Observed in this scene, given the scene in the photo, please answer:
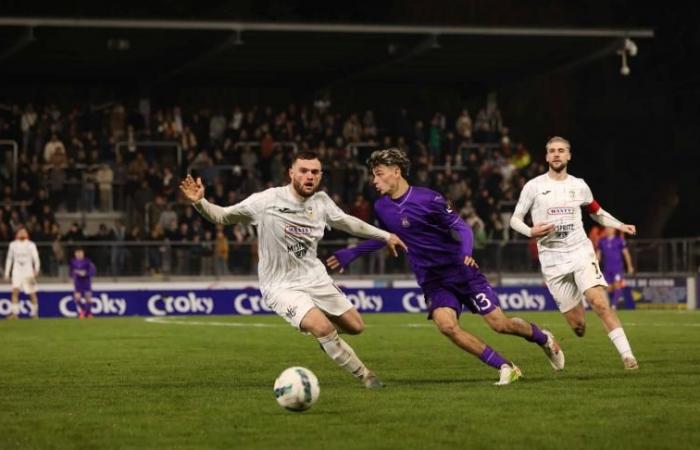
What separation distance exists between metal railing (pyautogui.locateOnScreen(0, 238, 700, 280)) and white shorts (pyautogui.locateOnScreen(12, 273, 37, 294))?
1.02 meters

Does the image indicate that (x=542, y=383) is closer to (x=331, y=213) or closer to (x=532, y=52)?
(x=331, y=213)

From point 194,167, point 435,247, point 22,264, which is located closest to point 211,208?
point 435,247

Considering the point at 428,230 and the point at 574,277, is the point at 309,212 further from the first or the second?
the point at 574,277

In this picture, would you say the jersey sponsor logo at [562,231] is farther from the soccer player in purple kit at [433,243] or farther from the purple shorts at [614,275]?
the purple shorts at [614,275]

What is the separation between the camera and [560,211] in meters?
14.5

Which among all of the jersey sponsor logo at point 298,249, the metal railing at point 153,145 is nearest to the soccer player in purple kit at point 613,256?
the metal railing at point 153,145

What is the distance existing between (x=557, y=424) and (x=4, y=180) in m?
28.3

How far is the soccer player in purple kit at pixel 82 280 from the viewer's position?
31.9 m

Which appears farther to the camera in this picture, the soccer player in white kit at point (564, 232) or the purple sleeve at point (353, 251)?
the soccer player in white kit at point (564, 232)

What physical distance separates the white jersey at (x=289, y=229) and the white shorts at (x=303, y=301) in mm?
65

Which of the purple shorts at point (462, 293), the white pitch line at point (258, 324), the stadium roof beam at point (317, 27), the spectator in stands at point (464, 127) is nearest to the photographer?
the purple shorts at point (462, 293)

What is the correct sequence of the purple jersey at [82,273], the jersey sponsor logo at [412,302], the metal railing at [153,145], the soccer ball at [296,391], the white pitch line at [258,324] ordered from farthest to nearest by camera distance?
the metal railing at [153,145]
the jersey sponsor logo at [412,302]
the purple jersey at [82,273]
the white pitch line at [258,324]
the soccer ball at [296,391]

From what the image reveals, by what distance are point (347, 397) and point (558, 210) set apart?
4.08m

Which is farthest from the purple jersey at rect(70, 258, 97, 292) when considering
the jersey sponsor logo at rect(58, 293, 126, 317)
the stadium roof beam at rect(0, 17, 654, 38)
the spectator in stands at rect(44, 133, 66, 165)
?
the stadium roof beam at rect(0, 17, 654, 38)
